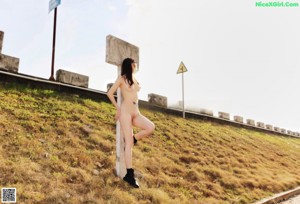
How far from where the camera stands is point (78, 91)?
9.48m

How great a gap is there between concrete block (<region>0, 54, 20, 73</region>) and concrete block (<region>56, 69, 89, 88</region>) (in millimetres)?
1298

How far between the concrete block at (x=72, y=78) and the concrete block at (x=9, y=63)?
1.30 m

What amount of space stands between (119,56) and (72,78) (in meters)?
4.36

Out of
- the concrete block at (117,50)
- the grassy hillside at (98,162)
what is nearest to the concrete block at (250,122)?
the grassy hillside at (98,162)

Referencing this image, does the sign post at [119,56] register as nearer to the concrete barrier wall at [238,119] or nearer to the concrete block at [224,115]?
the concrete block at [224,115]

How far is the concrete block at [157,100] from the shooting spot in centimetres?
1227

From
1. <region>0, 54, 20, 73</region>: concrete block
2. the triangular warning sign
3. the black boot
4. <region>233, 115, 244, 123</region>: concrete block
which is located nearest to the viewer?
the black boot

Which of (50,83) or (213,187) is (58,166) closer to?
(213,187)

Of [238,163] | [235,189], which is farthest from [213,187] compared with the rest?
[238,163]

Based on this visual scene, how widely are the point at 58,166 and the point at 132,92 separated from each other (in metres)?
1.77

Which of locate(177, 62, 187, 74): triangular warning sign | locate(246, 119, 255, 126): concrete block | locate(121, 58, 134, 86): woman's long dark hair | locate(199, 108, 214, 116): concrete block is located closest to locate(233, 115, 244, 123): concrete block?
locate(246, 119, 255, 126): concrete block

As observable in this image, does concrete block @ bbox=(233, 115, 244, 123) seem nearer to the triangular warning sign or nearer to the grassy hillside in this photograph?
the triangular warning sign

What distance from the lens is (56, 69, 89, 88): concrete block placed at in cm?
951

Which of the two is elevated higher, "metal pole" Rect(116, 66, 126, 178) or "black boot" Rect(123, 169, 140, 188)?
"metal pole" Rect(116, 66, 126, 178)
